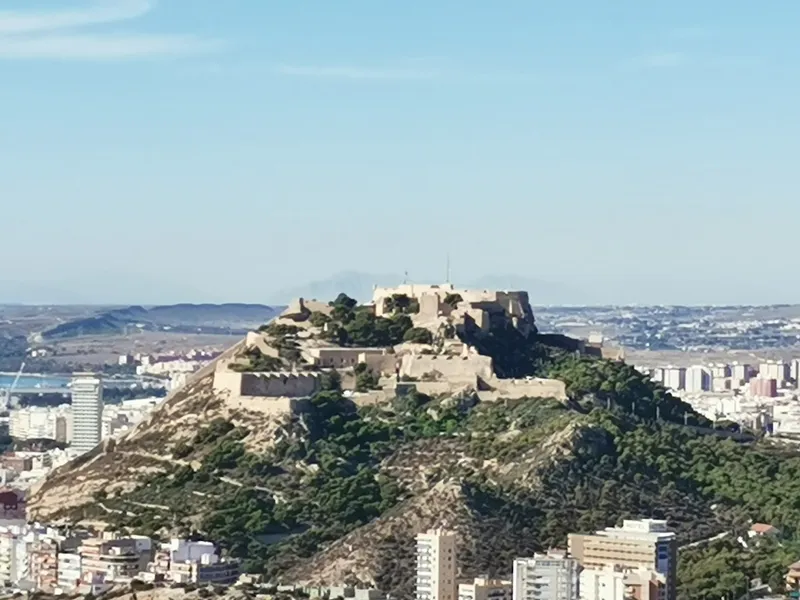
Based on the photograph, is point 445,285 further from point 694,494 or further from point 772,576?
point 772,576

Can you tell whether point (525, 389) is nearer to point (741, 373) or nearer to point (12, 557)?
point (12, 557)

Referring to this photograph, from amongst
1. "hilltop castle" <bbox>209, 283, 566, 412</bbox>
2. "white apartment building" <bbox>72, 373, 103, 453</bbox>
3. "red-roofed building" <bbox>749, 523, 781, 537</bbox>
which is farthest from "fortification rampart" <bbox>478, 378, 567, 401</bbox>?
"white apartment building" <bbox>72, 373, 103, 453</bbox>

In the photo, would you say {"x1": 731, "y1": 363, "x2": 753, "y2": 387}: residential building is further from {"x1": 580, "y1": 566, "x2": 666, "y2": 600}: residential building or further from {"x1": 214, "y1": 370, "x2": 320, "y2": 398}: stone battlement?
{"x1": 580, "y1": 566, "x2": 666, "y2": 600}: residential building

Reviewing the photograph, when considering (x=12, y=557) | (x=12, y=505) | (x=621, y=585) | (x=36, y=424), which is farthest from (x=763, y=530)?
(x=36, y=424)

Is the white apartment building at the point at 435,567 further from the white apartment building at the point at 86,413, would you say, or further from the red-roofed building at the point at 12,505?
the white apartment building at the point at 86,413

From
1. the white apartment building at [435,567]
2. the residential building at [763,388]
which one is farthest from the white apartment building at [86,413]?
the white apartment building at [435,567]
